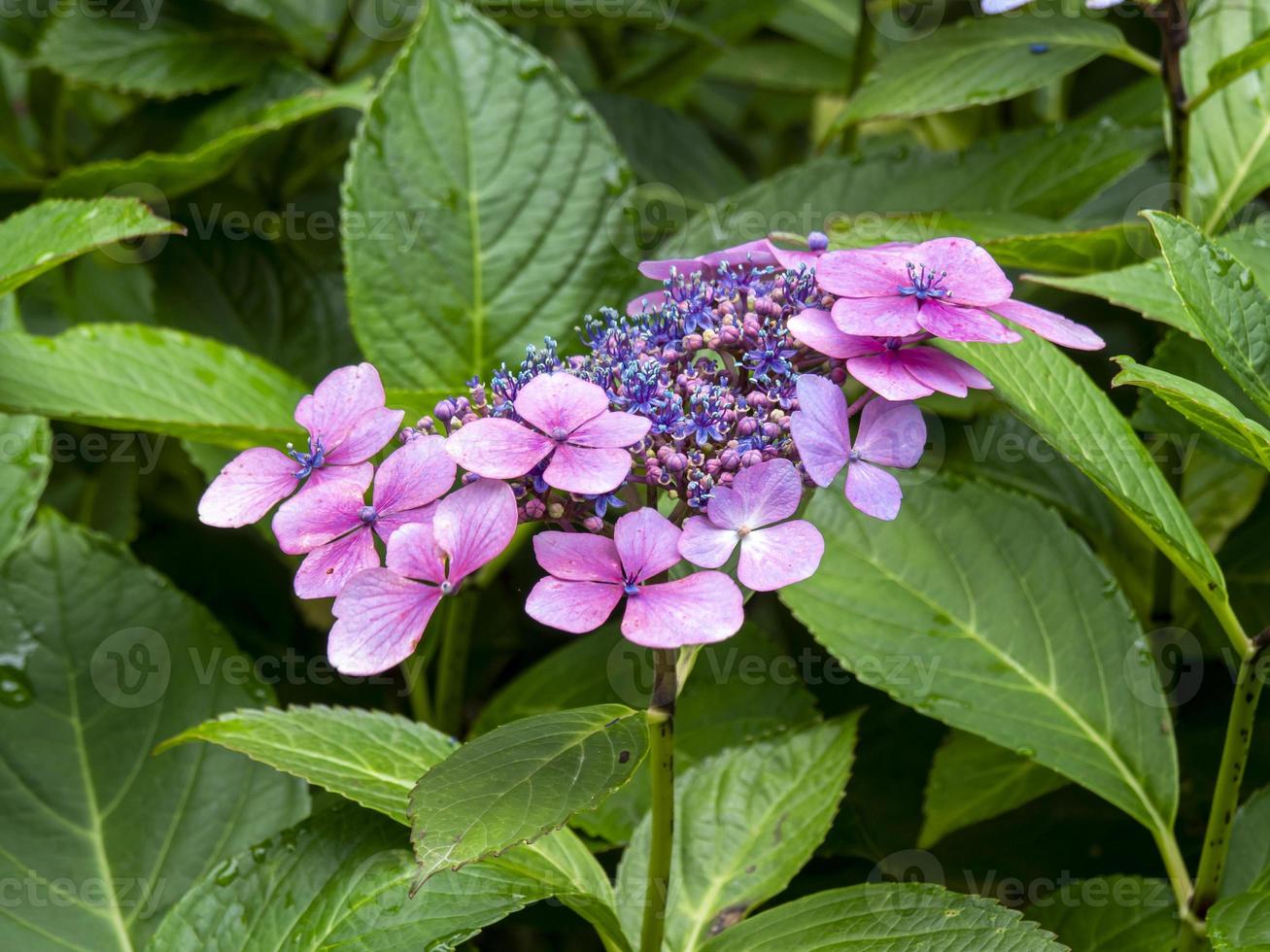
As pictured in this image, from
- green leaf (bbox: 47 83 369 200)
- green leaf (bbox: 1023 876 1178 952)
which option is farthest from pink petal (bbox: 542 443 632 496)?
green leaf (bbox: 47 83 369 200)

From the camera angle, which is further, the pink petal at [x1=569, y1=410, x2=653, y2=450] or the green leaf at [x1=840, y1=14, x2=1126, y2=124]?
the green leaf at [x1=840, y1=14, x2=1126, y2=124]

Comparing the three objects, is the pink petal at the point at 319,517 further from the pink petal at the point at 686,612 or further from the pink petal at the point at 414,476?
the pink petal at the point at 686,612

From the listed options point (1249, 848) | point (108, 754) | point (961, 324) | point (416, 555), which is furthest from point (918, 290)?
point (108, 754)

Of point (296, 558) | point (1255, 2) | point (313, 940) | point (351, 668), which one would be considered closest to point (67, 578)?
point (296, 558)

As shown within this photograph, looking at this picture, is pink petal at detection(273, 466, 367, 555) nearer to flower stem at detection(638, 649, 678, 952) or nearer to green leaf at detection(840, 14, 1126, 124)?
flower stem at detection(638, 649, 678, 952)

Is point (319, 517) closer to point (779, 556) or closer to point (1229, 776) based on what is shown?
A: point (779, 556)

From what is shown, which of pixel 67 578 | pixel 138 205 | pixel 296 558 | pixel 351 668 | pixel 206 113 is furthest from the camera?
pixel 206 113

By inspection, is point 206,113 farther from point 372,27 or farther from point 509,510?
point 509,510
